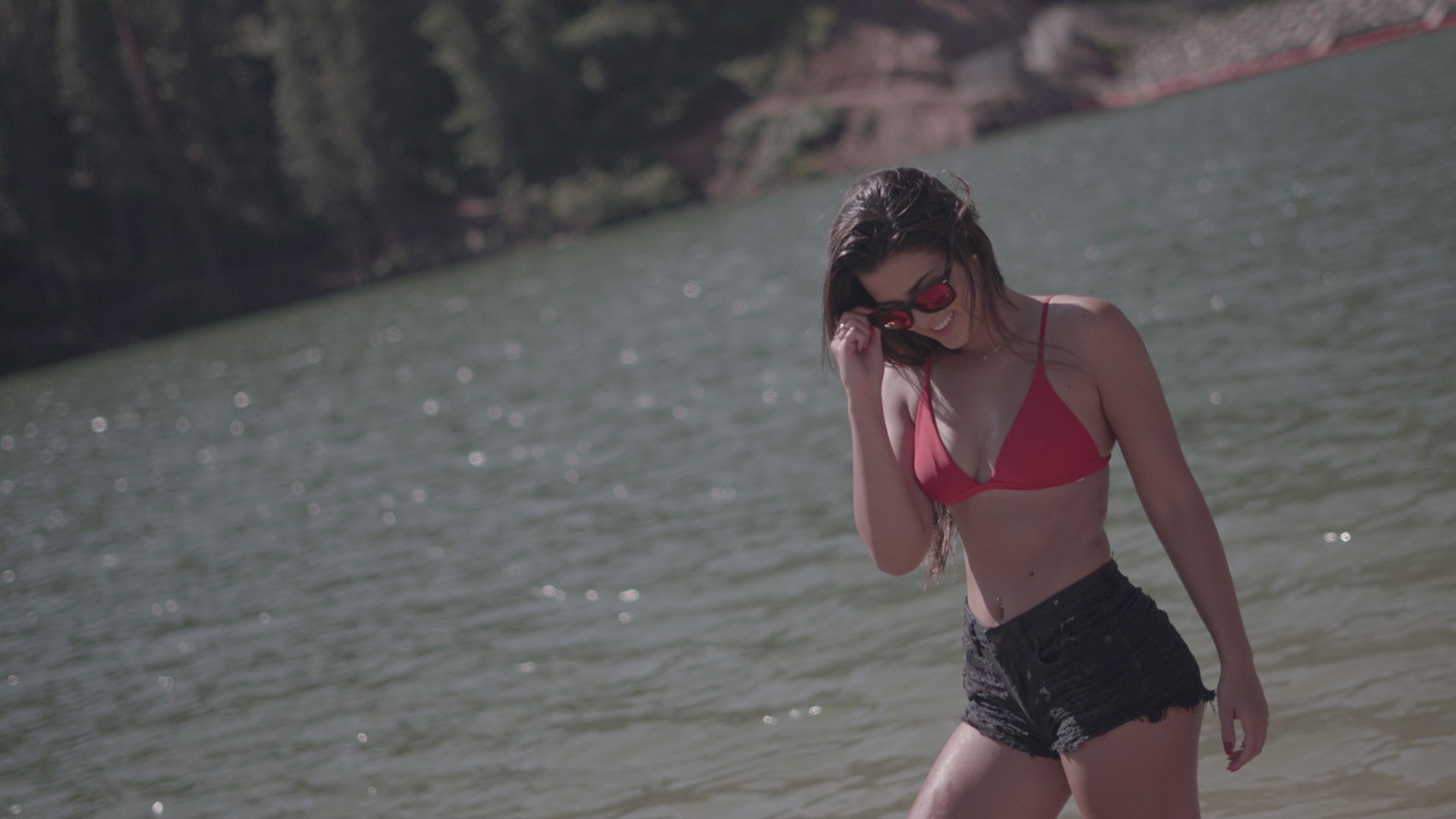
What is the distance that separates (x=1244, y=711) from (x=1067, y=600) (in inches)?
17.6

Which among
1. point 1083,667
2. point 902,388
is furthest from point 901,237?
point 1083,667

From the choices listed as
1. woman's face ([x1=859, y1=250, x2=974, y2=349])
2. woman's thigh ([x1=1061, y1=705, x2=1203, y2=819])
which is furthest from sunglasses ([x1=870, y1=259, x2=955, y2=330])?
woman's thigh ([x1=1061, y1=705, x2=1203, y2=819])

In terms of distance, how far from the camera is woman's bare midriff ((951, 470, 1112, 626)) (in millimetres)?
3162

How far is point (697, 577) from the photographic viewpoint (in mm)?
9477

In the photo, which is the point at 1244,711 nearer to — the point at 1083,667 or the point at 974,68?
the point at 1083,667

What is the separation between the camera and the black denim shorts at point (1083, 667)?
3002mm

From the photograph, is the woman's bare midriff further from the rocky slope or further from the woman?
the rocky slope

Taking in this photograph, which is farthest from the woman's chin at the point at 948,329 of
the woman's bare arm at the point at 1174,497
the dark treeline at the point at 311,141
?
the dark treeline at the point at 311,141

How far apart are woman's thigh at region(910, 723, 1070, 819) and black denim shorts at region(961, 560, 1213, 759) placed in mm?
37

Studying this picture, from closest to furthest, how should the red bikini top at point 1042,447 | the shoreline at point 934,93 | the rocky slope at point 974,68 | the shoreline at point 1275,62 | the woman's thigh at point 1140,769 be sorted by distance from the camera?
the woman's thigh at point 1140,769 < the red bikini top at point 1042,447 < the shoreline at point 1275,62 < the shoreline at point 934,93 < the rocky slope at point 974,68

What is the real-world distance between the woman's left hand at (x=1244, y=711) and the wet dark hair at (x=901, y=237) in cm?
92

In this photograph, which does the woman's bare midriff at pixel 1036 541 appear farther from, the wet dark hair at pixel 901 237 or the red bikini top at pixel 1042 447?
the wet dark hair at pixel 901 237

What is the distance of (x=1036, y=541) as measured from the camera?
10.4 ft

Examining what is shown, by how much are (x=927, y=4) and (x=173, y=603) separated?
5358cm
